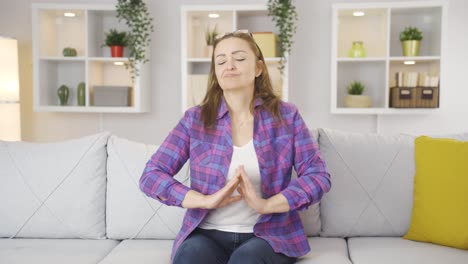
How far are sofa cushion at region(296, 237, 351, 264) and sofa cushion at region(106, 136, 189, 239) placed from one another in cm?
56

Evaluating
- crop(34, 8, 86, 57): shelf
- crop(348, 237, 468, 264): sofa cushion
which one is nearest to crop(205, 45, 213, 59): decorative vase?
crop(34, 8, 86, 57): shelf

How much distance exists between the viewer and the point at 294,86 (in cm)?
388

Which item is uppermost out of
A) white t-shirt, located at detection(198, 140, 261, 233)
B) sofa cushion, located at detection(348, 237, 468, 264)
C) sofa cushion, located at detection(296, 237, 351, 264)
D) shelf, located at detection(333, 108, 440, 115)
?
shelf, located at detection(333, 108, 440, 115)

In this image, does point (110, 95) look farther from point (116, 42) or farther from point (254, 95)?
point (254, 95)

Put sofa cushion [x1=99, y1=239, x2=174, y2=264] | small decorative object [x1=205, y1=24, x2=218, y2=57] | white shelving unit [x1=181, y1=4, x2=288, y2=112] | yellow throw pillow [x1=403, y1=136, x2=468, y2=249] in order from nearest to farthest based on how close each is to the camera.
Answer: sofa cushion [x1=99, y1=239, x2=174, y2=264]
yellow throw pillow [x1=403, y1=136, x2=468, y2=249]
white shelving unit [x1=181, y1=4, x2=288, y2=112]
small decorative object [x1=205, y1=24, x2=218, y2=57]

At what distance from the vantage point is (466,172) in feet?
6.41

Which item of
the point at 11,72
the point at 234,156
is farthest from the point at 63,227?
the point at 11,72

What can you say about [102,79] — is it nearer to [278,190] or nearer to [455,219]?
[278,190]

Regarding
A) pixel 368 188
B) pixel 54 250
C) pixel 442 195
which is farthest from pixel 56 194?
pixel 442 195

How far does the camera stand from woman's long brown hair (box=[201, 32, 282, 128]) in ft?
6.24

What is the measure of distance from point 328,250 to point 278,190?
33 cm

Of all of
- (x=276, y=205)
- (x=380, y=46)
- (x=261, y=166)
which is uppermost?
(x=380, y=46)

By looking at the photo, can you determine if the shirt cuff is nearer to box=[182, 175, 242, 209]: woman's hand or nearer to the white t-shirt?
box=[182, 175, 242, 209]: woman's hand

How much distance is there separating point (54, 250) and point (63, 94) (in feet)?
6.86
